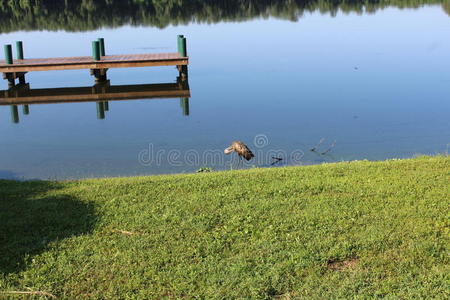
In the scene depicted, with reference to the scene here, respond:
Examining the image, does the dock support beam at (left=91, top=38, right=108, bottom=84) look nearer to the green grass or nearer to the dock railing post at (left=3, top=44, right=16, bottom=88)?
the dock railing post at (left=3, top=44, right=16, bottom=88)

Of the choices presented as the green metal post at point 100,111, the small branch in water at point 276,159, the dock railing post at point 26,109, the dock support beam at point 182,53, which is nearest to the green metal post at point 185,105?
the green metal post at point 100,111

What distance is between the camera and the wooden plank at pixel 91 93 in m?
19.0

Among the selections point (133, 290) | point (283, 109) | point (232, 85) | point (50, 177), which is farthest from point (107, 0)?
point (133, 290)

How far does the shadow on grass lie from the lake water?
3.46m

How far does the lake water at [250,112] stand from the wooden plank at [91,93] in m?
0.53

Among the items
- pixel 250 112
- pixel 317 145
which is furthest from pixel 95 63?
pixel 317 145

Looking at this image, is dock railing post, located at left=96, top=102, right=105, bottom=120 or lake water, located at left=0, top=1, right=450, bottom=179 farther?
dock railing post, located at left=96, top=102, right=105, bottom=120

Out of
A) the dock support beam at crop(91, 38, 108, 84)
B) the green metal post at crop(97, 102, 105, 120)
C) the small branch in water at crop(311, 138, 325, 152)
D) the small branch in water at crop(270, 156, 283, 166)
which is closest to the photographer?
the small branch in water at crop(270, 156, 283, 166)

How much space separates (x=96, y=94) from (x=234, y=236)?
14248 millimetres

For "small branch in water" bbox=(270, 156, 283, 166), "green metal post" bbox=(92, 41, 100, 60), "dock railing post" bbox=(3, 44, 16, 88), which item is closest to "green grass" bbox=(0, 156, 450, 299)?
"small branch in water" bbox=(270, 156, 283, 166)

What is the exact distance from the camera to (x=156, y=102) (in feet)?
60.1

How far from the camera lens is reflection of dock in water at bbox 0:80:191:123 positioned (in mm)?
18781

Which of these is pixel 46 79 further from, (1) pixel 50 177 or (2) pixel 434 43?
(2) pixel 434 43

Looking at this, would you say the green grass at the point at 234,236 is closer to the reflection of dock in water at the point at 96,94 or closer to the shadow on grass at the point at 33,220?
the shadow on grass at the point at 33,220
